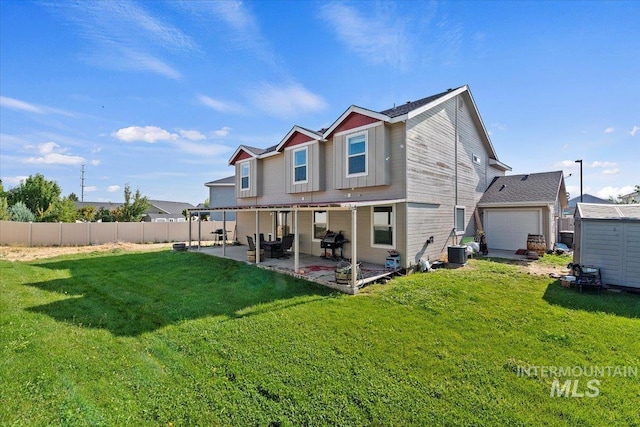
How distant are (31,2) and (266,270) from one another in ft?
35.4

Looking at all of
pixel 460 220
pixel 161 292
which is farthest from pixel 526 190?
pixel 161 292

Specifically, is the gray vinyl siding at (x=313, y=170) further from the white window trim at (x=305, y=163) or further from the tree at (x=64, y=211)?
the tree at (x=64, y=211)

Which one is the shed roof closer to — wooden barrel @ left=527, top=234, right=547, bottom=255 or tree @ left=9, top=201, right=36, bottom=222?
wooden barrel @ left=527, top=234, right=547, bottom=255

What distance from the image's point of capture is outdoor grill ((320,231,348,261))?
11474mm

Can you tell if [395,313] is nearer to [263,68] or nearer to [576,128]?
[263,68]

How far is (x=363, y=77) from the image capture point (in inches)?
540

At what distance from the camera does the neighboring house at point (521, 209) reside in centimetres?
1358

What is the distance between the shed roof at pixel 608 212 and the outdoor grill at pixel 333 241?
781cm

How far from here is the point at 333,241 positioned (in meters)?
11.4

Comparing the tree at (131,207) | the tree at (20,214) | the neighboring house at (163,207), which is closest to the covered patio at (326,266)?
the tree at (131,207)

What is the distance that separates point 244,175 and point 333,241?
832 centimetres

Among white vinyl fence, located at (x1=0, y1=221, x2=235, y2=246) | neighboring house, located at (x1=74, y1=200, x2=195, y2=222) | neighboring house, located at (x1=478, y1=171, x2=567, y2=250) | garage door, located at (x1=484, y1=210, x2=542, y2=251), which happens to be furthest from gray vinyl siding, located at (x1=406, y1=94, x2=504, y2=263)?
neighboring house, located at (x1=74, y1=200, x2=195, y2=222)
